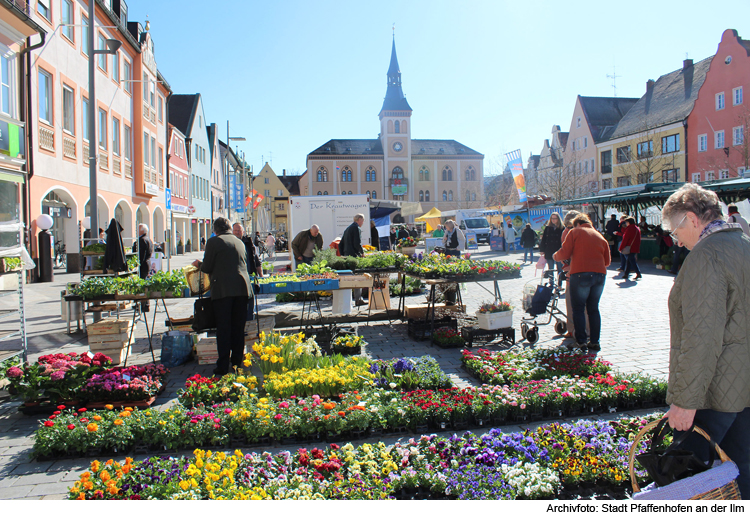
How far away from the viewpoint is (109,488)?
337 cm

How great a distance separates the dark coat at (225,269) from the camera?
649cm

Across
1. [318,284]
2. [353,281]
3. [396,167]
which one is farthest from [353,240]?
[396,167]

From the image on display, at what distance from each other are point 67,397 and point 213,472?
2.92 m

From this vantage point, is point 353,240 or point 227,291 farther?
point 353,240

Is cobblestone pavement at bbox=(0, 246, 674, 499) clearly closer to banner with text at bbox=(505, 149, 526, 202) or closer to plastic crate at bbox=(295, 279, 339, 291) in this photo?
plastic crate at bbox=(295, 279, 339, 291)

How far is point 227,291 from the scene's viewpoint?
6473 millimetres

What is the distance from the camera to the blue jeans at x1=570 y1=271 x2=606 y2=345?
7.45 metres

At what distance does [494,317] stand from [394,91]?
85477 mm

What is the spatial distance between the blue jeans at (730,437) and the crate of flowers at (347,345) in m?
5.39

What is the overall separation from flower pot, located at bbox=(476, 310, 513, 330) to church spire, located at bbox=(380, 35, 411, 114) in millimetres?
82637

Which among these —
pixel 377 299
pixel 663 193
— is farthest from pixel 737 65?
pixel 377 299

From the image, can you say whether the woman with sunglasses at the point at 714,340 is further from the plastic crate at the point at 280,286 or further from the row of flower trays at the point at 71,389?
the plastic crate at the point at 280,286

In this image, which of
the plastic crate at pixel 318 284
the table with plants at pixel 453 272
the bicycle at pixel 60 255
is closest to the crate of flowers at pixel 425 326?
the table with plants at pixel 453 272

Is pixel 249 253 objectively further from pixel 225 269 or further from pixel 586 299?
pixel 586 299
